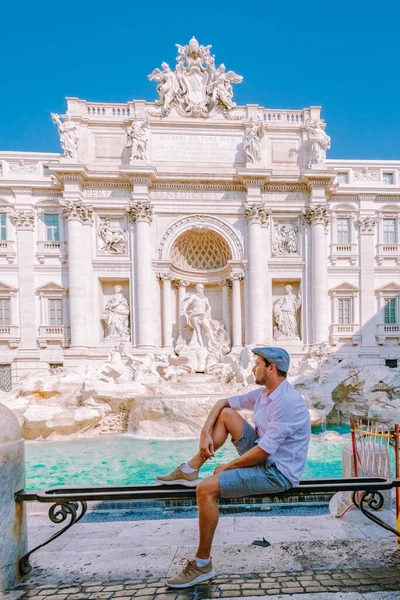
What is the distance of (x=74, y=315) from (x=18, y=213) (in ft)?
19.1

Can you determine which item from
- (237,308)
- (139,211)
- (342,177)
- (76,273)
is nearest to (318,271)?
(237,308)

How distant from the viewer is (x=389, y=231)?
18156 millimetres

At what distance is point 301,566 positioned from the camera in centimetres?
233

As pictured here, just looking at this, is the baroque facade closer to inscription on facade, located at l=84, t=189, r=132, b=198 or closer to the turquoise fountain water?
inscription on facade, located at l=84, t=189, r=132, b=198

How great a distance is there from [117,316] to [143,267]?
270 cm

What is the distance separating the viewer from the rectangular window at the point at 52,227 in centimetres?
1698

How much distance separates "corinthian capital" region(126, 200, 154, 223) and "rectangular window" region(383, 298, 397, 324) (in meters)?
13.2

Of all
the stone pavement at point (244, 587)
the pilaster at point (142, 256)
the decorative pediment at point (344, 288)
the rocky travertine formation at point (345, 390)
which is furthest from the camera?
the decorative pediment at point (344, 288)

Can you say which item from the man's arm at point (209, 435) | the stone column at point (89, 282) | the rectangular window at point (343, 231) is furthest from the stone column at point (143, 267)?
the man's arm at point (209, 435)

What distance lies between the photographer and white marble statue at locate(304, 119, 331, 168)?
55.0 ft

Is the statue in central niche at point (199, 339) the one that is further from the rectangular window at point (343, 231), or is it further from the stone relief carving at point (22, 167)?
the stone relief carving at point (22, 167)

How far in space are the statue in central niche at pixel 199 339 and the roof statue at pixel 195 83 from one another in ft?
30.3

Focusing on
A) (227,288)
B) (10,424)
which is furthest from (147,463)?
(227,288)

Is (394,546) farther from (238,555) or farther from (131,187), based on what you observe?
(131,187)
